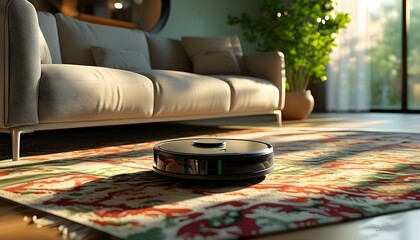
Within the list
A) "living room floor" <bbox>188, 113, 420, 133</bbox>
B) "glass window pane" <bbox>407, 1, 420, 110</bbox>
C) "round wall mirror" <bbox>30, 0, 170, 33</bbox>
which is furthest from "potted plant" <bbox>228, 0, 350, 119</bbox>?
"glass window pane" <bbox>407, 1, 420, 110</bbox>

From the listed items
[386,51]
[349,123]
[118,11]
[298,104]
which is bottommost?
[349,123]

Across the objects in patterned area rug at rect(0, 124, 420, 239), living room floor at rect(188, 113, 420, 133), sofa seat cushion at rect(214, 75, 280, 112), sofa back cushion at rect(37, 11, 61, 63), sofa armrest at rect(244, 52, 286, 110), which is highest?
sofa back cushion at rect(37, 11, 61, 63)

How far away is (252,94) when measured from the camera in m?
2.82

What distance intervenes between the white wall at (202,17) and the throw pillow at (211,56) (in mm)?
662

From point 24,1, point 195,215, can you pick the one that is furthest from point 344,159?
point 24,1

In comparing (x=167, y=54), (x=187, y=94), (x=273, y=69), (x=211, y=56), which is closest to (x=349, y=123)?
(x=273, y=69)

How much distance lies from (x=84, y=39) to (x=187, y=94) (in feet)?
2.61

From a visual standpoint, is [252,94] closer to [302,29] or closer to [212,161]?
[302,29]

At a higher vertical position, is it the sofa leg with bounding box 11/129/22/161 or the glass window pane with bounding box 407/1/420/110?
the glass window pane with bounding box 407/1/420/110

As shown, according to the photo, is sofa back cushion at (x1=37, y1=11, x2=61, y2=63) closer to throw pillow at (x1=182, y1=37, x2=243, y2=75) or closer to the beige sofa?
the beige sofa

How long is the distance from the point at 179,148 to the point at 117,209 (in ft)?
0.99

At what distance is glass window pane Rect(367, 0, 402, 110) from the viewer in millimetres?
4844

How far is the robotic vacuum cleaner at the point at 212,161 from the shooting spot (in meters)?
1.06

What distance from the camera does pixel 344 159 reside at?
1.57 metres
